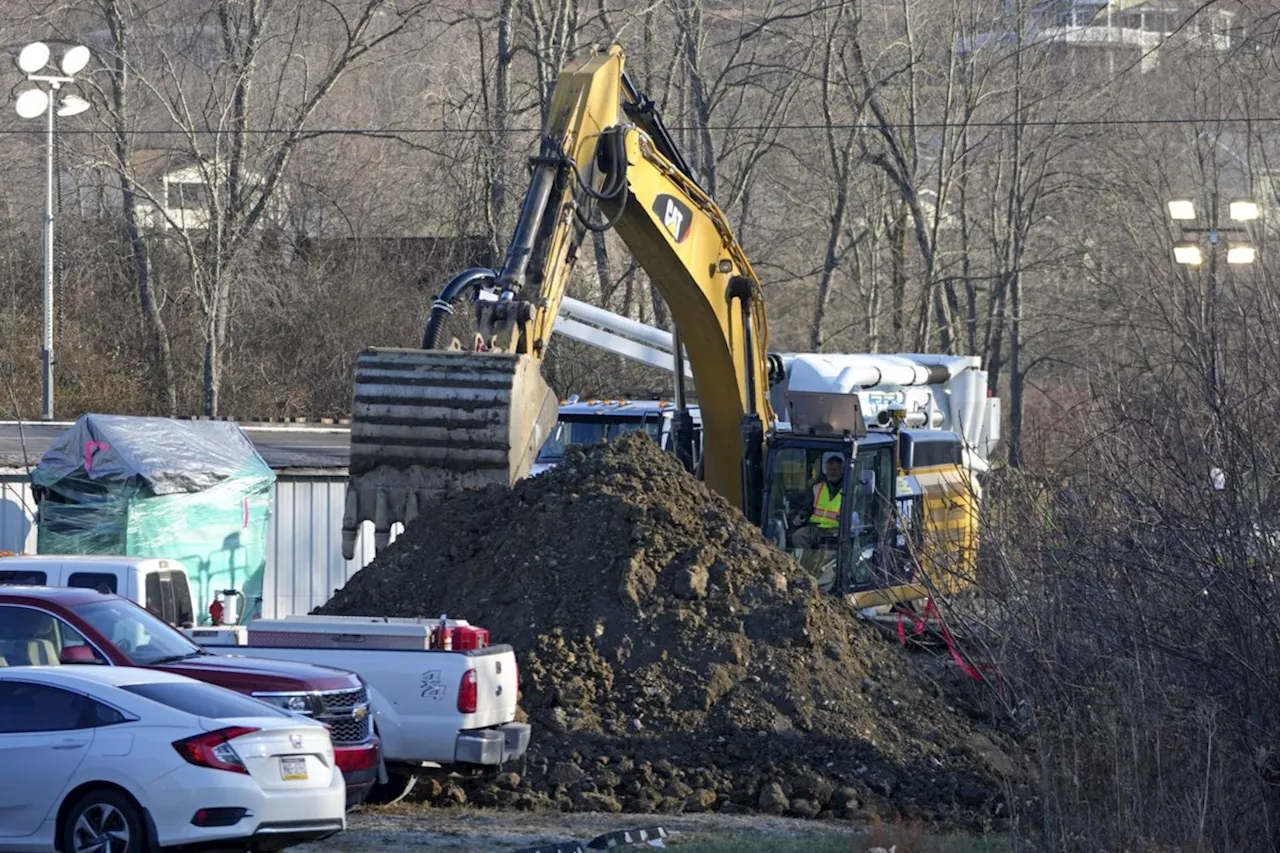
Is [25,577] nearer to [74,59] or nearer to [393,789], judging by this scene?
[393,789]

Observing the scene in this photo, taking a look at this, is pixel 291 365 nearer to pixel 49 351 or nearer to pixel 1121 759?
pixel 49 351

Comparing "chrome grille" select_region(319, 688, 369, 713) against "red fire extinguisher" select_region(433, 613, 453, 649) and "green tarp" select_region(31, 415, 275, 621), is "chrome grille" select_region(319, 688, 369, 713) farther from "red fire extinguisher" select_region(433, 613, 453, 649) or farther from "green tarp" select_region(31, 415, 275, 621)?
"green tarp" select_region(31, 415, 275, 621)

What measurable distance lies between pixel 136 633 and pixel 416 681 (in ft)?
6.47

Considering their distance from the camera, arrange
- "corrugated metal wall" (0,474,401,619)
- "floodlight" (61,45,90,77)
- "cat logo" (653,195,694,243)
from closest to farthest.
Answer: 1. "cat logo" (653,195,694,243)
2. "corrugated metal wall" (0,474,401,619)
3. "floodlight" (61,45,90,77)

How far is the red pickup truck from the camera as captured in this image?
450 inches

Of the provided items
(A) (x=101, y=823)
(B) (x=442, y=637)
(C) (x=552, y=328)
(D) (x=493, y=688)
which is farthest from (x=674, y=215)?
(A) (x=101, y=823)

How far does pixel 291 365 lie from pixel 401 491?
98.9 ft

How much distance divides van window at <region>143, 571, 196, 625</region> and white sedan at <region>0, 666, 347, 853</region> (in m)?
5.44

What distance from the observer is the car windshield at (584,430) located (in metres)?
23.0

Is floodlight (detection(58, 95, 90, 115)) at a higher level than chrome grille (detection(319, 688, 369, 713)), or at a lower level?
higher

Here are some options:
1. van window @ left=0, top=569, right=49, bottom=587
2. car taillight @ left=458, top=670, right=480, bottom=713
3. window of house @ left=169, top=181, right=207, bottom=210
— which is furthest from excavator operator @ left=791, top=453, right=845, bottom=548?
window of house @ left=169, top=181, right=207, bottom=210

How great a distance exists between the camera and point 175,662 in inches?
466

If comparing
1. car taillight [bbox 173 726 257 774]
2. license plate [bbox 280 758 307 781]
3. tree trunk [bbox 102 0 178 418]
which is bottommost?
license plate [bbox 280 758 307 781]

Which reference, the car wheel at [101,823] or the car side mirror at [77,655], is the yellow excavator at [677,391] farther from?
the car wheel at [101,823]
